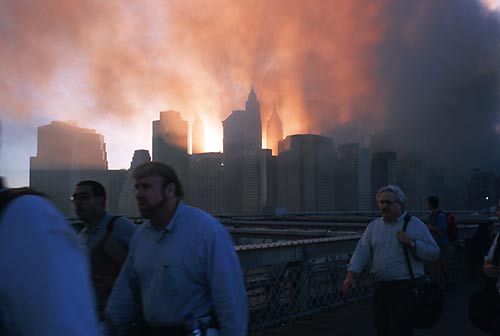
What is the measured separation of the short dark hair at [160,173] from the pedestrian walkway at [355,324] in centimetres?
453

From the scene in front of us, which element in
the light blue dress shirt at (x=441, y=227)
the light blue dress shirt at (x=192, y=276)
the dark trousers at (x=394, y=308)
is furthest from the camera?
the light blue dress shirt at (x=441, y=227)

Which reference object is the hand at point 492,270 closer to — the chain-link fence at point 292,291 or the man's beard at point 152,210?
the man's beard at point 152,210

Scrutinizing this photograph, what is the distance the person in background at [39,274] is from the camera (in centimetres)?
93

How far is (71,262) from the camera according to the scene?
995mm

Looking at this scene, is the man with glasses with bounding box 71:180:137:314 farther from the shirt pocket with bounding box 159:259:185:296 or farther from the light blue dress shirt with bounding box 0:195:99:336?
the light blue dress shirt with bounding box 0:195:99:336

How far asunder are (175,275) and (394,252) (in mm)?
2528

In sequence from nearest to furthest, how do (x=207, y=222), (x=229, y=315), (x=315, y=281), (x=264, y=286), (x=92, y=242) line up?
(x=229, y=315), (x=207, y=222), (x=92, y=242), (x=264, y=286), (x=315, y=281)

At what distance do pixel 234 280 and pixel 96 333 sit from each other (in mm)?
1400

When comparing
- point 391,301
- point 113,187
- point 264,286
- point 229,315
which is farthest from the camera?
point 113,187

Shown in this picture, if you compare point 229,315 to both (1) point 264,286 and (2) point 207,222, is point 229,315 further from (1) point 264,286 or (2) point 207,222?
(1) point 264,286

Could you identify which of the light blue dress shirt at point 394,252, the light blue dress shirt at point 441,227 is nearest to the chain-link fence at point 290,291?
the light blue dress shirt at point 441,227

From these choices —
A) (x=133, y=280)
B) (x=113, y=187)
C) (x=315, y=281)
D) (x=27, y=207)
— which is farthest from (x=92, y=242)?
(x=113, y=187)

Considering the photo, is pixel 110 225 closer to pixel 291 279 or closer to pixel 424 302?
pixel 424 302

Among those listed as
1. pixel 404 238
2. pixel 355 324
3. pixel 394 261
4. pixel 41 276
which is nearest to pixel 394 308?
pixel 394 261
